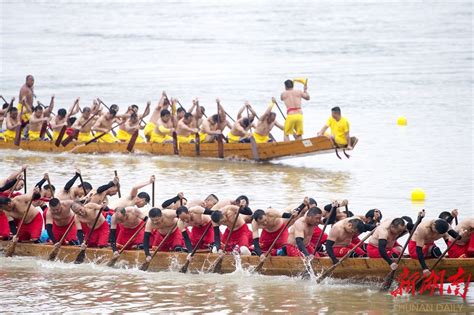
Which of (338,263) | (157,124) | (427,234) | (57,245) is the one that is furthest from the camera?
(157,124)

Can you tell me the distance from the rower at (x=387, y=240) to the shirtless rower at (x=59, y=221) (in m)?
4.52

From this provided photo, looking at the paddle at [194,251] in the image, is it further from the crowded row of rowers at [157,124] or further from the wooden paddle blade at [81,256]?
the crowded row of rowers at [157,124]

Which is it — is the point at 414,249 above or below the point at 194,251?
above

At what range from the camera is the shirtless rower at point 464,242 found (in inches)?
528

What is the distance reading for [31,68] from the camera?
41.5m

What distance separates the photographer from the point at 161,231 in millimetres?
15047

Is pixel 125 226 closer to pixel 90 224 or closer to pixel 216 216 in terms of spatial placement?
pixel 90 224

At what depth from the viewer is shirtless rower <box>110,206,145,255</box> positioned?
1508 centimetres

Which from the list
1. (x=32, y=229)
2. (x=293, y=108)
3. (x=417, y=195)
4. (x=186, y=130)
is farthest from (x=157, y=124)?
(x=32, y=229)

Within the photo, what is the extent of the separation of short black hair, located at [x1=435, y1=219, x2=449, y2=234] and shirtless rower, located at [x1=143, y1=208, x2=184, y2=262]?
3762 mm

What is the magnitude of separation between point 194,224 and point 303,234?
1668mm

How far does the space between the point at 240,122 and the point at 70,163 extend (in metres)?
3.92

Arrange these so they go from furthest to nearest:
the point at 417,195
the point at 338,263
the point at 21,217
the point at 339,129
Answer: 1. the point at 339,129
2. the point at 417,195
3. the point at 21,217
4. the point at 338,263

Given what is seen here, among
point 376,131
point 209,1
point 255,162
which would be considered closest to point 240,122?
point 255,162
